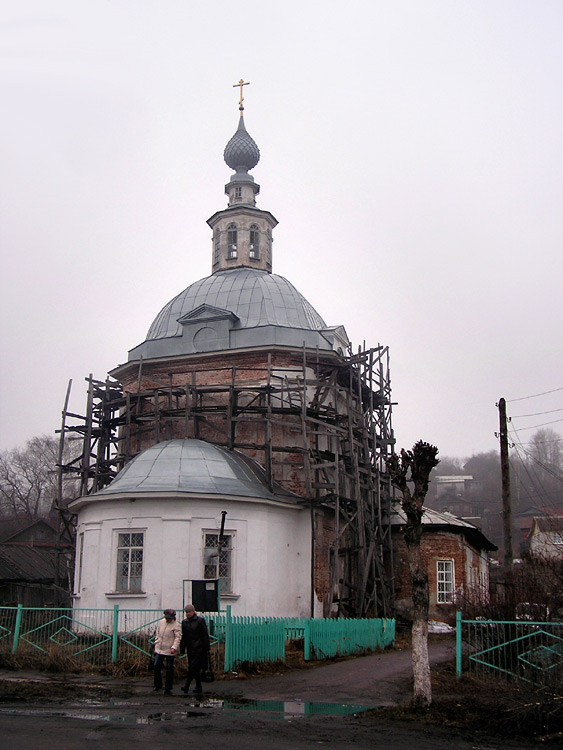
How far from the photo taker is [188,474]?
20.0 metres

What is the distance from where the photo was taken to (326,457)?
23.5m

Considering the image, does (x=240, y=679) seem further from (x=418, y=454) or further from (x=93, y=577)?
(x=93, y=577)

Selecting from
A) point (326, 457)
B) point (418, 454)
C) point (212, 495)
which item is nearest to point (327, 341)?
point (326, 457)

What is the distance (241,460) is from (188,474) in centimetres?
257

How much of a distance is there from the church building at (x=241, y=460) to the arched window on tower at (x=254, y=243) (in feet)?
0.21

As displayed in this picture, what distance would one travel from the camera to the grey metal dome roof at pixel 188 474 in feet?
63.9

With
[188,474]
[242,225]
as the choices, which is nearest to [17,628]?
[188,474]

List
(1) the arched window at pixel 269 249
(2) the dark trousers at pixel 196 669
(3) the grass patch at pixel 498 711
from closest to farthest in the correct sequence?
(3) the grass patch at pixel 498 711 → (2) the dark trousers at pixel 196 669 → (1) the arched window at pixel 269 249

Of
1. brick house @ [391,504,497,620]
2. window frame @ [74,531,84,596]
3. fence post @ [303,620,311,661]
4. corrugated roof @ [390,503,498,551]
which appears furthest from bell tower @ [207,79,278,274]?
fence post @ [303,620,311,661]

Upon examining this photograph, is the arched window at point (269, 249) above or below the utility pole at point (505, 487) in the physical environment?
above

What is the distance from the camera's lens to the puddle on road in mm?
9805

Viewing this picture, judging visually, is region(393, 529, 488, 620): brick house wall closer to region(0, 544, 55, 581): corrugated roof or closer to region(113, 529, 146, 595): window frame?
region(113, 529, 146, 595): window frame

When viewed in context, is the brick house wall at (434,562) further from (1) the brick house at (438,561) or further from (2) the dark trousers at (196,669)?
(2) the dark trousers at (196,669)

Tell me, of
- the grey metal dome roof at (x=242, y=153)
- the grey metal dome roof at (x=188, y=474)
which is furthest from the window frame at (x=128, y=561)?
the grey metal dome roof at (x=242, y=153)
